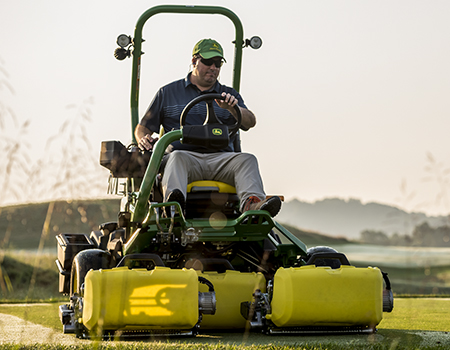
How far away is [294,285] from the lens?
3953 millimetres

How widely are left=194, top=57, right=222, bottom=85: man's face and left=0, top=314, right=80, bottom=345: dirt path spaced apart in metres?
2.45

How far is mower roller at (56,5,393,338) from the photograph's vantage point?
3.80m

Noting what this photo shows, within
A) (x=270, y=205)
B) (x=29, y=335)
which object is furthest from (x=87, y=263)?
(x=270, y=205)

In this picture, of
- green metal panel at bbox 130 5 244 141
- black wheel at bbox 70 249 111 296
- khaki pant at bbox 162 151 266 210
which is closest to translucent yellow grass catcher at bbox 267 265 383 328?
khaki pant at bbox 162 151 266 210

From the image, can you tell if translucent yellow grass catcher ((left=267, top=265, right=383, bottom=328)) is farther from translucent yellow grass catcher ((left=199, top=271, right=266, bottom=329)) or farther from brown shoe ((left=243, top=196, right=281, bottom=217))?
brown shoe ((left=243, top=196, right=281, bottom=217))

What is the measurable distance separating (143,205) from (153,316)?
45.4 inches

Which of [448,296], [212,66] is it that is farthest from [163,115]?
[448,296]

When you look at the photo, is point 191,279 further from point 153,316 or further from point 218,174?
point 218,174

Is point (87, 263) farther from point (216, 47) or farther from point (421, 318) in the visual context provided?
point (421, 318)

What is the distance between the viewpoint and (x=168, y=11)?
6.05 metres

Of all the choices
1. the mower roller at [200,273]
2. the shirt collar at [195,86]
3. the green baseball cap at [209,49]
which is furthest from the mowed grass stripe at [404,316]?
the green baseball cap at [209,49]

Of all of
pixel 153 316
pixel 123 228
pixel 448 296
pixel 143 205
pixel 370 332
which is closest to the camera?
pixel 153 316

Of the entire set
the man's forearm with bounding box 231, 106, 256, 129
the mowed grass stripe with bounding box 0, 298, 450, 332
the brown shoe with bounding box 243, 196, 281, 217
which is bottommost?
the mowed grass stripe with bounding box 0, 298, 450, 332

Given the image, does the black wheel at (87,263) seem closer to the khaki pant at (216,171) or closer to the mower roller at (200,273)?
the mower roller at (200,273)
